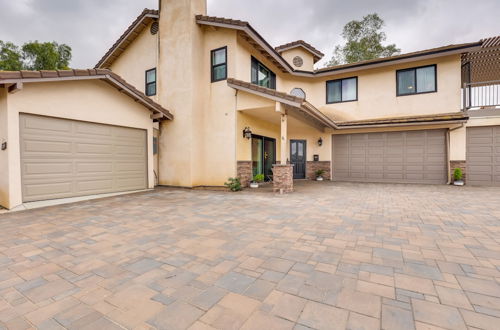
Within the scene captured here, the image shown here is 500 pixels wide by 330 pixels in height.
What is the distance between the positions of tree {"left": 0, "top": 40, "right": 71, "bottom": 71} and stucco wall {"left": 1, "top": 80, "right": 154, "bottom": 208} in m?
21.5

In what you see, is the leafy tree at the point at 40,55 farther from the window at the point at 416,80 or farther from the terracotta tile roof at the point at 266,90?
the window at the point at 416,80

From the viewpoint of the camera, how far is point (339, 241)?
137 inches

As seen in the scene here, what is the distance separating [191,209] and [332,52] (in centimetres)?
2201

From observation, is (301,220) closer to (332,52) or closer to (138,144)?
(138,144)

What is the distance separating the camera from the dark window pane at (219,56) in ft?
30.5

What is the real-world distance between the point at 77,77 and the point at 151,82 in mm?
4900

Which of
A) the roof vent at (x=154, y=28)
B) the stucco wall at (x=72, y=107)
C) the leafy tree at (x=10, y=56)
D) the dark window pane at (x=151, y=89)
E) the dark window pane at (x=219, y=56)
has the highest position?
the leafy tree at (x=10, y=56)

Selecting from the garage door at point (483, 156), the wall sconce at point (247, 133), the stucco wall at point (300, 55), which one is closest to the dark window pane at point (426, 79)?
the garage door at point (483, 156)

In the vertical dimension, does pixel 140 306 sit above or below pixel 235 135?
below

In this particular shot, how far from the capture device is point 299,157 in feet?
43.9

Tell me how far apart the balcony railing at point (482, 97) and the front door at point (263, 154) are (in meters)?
8.73

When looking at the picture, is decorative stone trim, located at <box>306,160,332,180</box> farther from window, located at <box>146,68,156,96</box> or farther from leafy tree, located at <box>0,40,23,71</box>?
leafy tree, located at <box>0,40,23,71</box>

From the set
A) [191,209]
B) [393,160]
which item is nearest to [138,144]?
[191,209]

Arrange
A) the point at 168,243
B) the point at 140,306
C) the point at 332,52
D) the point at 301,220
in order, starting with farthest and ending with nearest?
the point at 332,52, the point at 301,220, the point at 168,243, the point at 140,306
